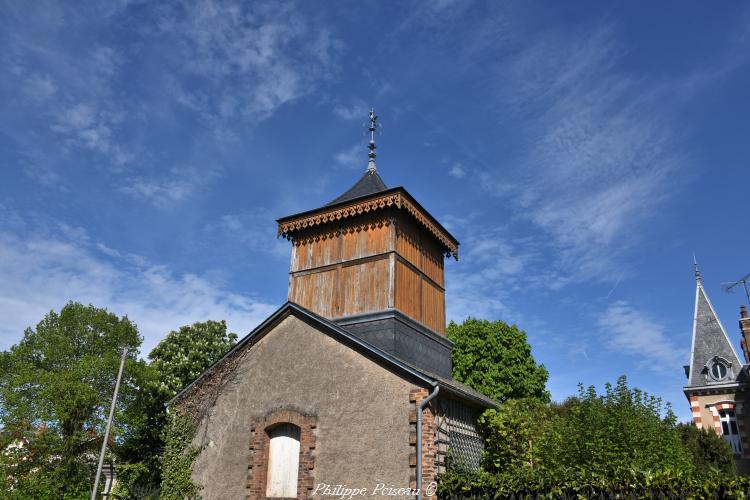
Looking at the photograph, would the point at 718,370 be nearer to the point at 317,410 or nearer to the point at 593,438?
the point at 593,438

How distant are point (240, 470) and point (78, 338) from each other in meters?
17.9

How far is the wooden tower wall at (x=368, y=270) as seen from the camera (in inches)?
566

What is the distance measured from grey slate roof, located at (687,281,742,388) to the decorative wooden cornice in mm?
21085

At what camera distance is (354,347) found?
11.8 metres

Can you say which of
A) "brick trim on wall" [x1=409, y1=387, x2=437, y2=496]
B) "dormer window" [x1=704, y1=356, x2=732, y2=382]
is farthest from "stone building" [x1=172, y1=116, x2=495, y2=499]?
"dormer window" [x1=704, y1=356, x2=732, y2=382]

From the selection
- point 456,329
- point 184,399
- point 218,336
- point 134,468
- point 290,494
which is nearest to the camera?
point 290,494

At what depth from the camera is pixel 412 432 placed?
33.8ft

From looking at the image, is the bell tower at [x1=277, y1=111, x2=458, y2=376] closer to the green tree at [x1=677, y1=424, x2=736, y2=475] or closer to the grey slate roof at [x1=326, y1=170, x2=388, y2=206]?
the grey slate roof at [x1=326, y1=170, x2=388, y2=206]

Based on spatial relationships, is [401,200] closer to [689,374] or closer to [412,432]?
[412,432]

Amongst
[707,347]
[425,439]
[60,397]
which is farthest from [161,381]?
[707,347]

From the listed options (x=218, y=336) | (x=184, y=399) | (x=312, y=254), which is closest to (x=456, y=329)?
(x=218, y=336)

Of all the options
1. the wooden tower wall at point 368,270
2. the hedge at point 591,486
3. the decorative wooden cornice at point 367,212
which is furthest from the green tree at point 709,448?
the hedge at point 591,486

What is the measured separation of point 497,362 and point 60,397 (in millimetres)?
21763

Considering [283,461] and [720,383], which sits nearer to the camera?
[283,461]
